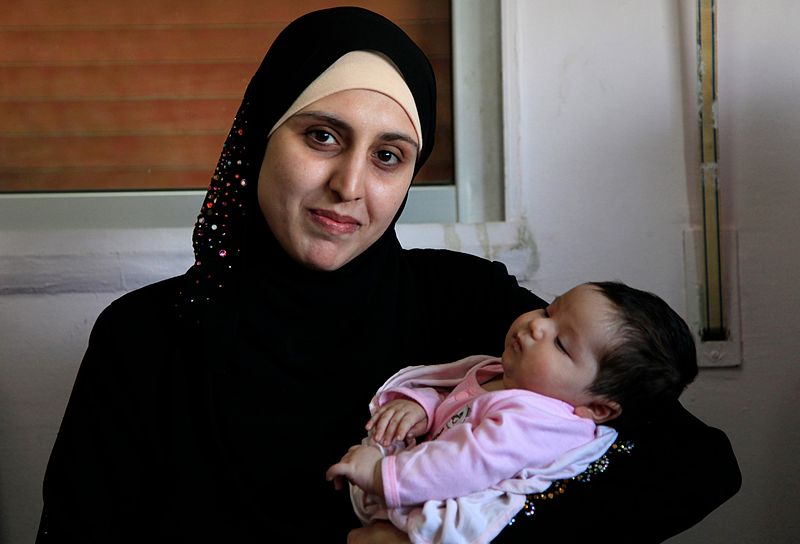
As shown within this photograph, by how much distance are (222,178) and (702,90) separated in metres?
1.24

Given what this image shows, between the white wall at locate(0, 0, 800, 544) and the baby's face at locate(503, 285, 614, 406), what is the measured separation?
0.89 meters

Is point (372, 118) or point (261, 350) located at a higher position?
point (372, 118)

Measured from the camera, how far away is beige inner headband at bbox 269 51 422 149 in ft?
4.77

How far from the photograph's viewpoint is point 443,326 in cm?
169

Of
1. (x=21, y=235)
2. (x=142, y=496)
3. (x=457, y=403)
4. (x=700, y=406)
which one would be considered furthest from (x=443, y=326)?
(x=21, y=235)

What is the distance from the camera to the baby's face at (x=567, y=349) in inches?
51.1

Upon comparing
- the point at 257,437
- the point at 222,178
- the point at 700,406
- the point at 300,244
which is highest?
the point at 222,178

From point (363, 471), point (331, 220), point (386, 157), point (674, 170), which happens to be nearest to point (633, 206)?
point (674, 170)

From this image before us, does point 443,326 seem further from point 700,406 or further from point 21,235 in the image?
point 21,235

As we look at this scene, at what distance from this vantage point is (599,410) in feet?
4.39

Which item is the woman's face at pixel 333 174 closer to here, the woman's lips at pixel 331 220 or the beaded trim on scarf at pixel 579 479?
the woman's lips at pixel 331 220

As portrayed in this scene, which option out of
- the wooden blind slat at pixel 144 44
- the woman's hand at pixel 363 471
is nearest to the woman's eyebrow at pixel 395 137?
the woman's hand at pixel 363 471

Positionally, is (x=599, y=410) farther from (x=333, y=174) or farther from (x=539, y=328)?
(x=333, y=174)

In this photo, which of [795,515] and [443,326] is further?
[795,515]
